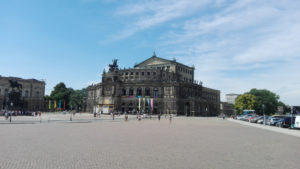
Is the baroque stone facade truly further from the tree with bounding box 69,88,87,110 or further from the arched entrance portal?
the tree with bounding box 69,88,87,110

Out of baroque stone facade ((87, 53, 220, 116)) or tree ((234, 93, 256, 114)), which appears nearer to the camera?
baroque stone facade ((87, 53, 220, 116))

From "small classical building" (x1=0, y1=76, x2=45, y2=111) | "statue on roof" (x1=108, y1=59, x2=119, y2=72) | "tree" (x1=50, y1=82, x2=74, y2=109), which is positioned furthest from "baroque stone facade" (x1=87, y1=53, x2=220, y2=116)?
"small classical building" (x1=0, y1=76, x2=45, y2=111)

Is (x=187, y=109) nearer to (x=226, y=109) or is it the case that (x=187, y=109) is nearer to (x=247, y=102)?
(x=247, y=102)

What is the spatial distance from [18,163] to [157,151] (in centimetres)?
691

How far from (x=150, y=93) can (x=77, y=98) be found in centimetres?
5270

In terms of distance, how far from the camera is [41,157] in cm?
1084

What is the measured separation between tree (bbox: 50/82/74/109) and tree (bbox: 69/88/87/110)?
2578 mm

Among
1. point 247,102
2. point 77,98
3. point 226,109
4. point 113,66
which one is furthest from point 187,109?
point 226,109

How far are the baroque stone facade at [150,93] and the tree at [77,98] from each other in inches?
948

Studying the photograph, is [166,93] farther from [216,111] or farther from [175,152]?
[175,152]

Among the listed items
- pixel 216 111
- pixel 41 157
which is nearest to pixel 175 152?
pixel 41 157

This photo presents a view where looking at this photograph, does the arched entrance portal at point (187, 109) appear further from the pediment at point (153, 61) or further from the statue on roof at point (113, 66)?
the statue on roof at point (113, 66)

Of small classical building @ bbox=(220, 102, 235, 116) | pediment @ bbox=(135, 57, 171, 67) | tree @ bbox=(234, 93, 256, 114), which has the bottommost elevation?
small classical building @ bbox=(220, 102, 235, 116)

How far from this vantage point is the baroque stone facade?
275 ft
